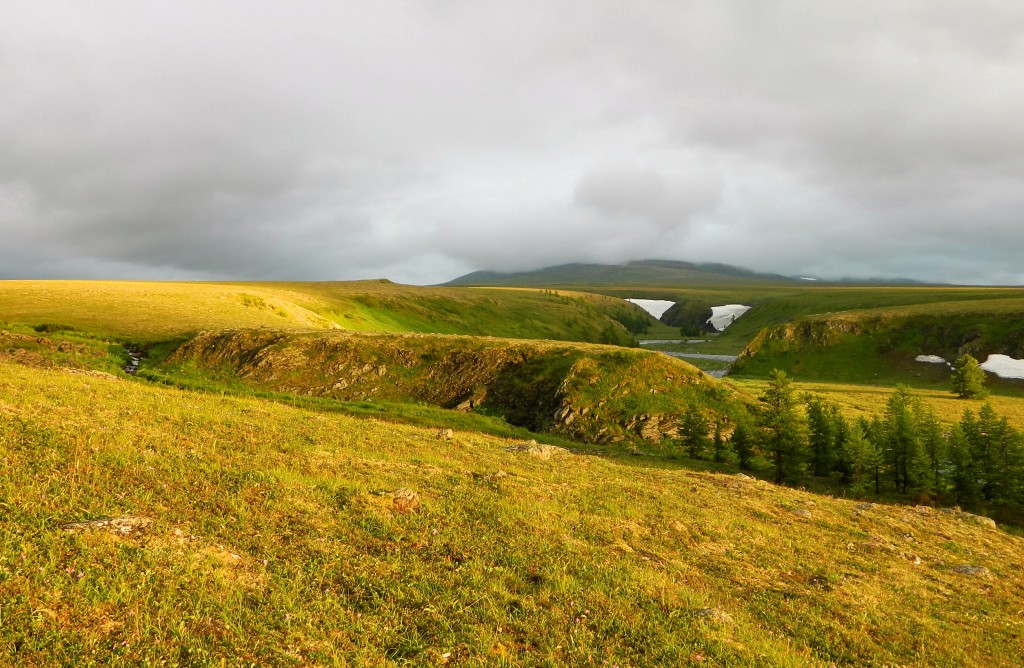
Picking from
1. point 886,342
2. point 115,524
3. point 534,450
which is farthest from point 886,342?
point 115,524

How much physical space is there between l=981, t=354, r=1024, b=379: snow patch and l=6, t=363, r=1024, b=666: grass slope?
88.9m

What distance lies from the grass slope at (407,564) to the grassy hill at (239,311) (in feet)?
145

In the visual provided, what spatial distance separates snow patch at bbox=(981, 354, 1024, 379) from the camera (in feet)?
261

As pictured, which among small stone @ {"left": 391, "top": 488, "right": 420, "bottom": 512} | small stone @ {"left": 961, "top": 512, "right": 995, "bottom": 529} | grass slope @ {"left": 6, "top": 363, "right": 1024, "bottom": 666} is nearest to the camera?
grass slope @ {"left": 6, "top": 363, "right": 1024, "bottom": 666}

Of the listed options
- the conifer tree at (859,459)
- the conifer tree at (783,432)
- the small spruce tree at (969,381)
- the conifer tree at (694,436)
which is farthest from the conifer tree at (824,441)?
the small spruce tree at (969,381)

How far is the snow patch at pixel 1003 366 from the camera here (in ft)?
261

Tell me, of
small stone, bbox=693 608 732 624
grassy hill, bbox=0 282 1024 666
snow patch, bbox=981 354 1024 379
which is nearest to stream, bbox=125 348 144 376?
grassy hill, bbox=0 282 1024 666

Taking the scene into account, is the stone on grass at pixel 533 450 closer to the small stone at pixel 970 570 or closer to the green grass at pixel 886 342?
the small stone at pixel 970 570

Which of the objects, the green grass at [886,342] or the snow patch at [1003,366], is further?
the green grass at [886,342]

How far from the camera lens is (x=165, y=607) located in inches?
284

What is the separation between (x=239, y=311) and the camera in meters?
73.8

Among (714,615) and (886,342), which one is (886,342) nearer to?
(886,342)

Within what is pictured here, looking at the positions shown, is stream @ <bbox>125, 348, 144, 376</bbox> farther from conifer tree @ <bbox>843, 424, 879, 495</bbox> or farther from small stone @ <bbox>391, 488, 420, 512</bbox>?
conifer tree @ <bbox>843, 424, 879, 495</bbox>

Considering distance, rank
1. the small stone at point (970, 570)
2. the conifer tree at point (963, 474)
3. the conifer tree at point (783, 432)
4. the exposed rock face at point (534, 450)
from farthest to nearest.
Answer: the conifer tree at point (783, 432), the conifer tree at point (963, 474), the exposed rock face at point (534, 450), the small stone at point (970, 570)
